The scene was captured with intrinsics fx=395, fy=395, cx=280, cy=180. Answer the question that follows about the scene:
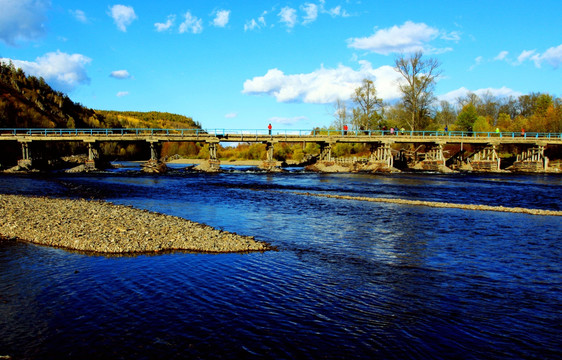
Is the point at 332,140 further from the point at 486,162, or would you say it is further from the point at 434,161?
the point at 486,162

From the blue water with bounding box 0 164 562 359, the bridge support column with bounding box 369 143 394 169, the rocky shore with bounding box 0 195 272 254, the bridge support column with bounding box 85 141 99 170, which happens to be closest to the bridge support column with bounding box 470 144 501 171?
the bridge support column with bounding box 369 143 394 169

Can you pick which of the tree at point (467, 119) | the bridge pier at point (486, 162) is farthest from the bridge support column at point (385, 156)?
the tree at point (467, 119)

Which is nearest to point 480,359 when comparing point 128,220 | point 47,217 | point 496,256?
point 496,256

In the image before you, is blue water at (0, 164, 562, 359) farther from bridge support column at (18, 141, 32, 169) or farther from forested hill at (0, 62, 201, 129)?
forested hill at (0, 62, 201, 129)

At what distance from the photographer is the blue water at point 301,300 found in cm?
814

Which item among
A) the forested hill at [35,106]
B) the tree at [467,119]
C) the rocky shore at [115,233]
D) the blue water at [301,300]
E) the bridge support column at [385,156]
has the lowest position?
the blue water at [301,300]

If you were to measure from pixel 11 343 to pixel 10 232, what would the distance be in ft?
36.5

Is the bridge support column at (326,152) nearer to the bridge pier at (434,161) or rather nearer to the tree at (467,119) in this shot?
the bridge pier at (434,161)

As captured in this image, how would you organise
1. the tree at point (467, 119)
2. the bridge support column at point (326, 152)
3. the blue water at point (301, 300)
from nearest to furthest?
the blue water at point (301, 300), the bridge support column at point (326, 152), the tree at point (467, 119)

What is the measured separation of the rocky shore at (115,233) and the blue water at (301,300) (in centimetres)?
Result: 84

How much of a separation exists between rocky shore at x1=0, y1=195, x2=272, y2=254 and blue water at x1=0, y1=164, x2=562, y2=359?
2.75 ft

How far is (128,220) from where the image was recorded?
19.1 meters

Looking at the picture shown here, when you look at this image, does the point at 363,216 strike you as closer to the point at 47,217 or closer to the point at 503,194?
the point at 47,217

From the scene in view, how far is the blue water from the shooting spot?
26.7 ft
